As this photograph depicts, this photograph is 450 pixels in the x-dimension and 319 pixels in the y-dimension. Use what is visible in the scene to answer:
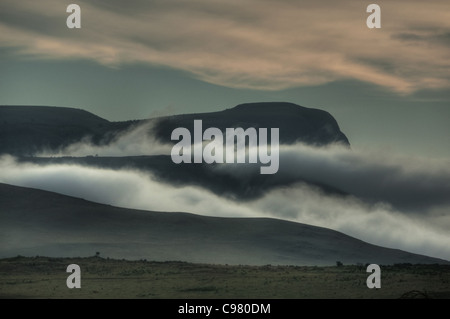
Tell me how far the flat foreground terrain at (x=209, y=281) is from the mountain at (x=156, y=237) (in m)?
49.6

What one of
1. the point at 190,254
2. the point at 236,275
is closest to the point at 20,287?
the point at 236,275

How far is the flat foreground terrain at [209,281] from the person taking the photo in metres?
60.3

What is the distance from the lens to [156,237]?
16400 centimetres

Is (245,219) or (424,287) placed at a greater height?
(245,219)

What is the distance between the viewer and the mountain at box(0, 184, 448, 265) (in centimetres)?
14800

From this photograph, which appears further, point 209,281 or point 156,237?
point 156,237

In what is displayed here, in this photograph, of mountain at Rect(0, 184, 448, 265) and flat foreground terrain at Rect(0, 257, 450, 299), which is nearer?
flat foreground terrain at Rect(0, 257, 450, 299)

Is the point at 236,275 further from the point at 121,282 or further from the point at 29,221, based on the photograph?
the point at 29,221

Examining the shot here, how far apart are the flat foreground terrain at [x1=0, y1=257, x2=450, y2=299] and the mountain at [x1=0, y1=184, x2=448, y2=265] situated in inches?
1952

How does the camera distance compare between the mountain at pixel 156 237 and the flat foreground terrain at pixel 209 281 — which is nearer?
the flat foreground terrain at pixel 209 281

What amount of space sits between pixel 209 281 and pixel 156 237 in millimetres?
91956

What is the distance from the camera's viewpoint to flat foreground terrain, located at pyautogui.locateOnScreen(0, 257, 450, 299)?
198ft
